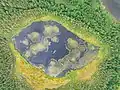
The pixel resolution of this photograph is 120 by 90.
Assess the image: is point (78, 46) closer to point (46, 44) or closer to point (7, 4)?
point (46, 44)

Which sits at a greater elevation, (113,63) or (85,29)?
(85,29)

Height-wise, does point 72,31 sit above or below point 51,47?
above

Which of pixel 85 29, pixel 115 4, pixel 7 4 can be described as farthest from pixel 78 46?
pixel 7 4

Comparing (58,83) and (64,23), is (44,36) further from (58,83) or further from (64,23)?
(58,83)

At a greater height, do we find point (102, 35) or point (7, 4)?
point (7, 4)

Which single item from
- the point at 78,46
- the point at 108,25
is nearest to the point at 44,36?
the point at 78,46

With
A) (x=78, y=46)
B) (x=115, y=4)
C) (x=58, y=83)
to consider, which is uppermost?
(x=115, y=4)
